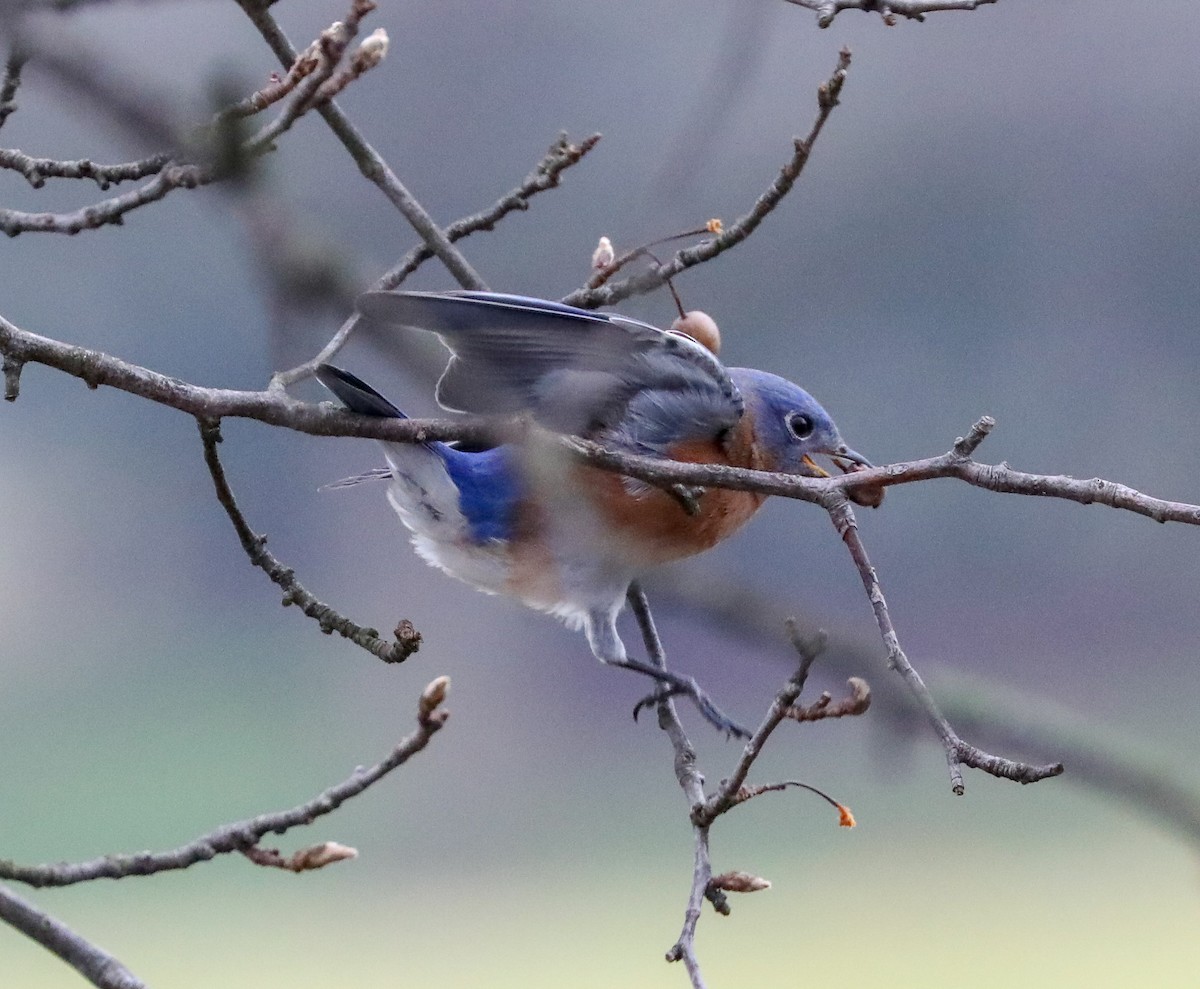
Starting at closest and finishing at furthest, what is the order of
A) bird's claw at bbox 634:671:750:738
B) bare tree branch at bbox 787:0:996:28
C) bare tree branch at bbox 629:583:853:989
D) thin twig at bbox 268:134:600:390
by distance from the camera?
bare tree branch at bbox 629:583:853:989
bare tree branch at bbox 787:0:996:28
thin twig at bbox 268:134:600:390
bird's claw at bbox 634:671:750:738

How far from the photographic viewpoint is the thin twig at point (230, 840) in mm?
1287

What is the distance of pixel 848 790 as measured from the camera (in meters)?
8.45

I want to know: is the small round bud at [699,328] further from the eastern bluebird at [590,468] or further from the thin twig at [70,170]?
the thin twig at [70,170]

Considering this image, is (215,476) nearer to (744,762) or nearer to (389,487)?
(744,762)

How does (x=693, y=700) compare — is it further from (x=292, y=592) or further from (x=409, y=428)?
(x=409, y=428)

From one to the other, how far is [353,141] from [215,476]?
48 centimetres

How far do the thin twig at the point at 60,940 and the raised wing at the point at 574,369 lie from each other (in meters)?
0.79

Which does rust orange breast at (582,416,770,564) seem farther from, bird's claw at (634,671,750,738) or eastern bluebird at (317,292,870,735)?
bird's claw at (634,671,750,738)

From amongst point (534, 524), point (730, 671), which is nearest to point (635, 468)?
point (534, 524)

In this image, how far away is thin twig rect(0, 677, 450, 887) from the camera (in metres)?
1.29

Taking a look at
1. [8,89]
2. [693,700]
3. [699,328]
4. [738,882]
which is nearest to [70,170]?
[8,89]

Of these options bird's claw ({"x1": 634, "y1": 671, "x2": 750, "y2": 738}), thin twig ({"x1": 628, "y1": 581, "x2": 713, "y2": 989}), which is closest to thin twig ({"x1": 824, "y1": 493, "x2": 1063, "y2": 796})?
thin twig ({"x1": 628, "y1": 581, "x2": 713, "y2": 989})

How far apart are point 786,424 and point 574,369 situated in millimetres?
528

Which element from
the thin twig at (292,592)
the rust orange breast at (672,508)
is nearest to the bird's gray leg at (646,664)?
the rust orange breast at (672,508)
